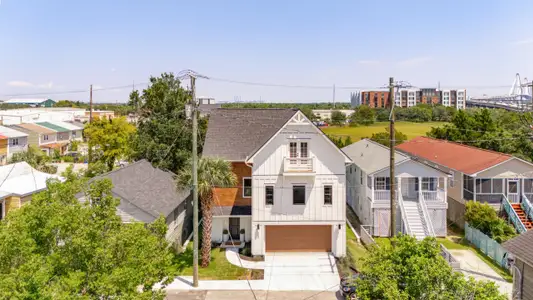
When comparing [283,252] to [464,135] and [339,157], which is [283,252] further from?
[464,135]

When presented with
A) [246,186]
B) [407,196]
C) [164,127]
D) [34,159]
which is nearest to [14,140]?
[34,159]

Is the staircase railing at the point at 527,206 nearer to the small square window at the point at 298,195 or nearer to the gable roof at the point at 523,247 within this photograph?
the gable roof at the point at 523,247

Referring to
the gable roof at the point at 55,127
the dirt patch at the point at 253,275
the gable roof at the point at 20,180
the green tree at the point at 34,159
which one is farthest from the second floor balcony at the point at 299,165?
the gable roof at the point at 55,127

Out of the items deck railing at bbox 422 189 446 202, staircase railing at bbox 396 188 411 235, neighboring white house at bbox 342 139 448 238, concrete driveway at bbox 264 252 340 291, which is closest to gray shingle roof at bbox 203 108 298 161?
concrete driveway at bbox 264 252 340 291

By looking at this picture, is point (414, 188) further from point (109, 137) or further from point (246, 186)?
point (109, 137)

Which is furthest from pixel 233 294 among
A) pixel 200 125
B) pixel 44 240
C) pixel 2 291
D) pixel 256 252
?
pixel 200 125

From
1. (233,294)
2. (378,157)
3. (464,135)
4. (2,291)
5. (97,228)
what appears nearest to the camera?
(2,291)

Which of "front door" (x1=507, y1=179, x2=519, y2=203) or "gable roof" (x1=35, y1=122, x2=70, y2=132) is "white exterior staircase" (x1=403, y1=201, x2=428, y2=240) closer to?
"front door" (x1=507, y1=179, x2=519, y2=203)
